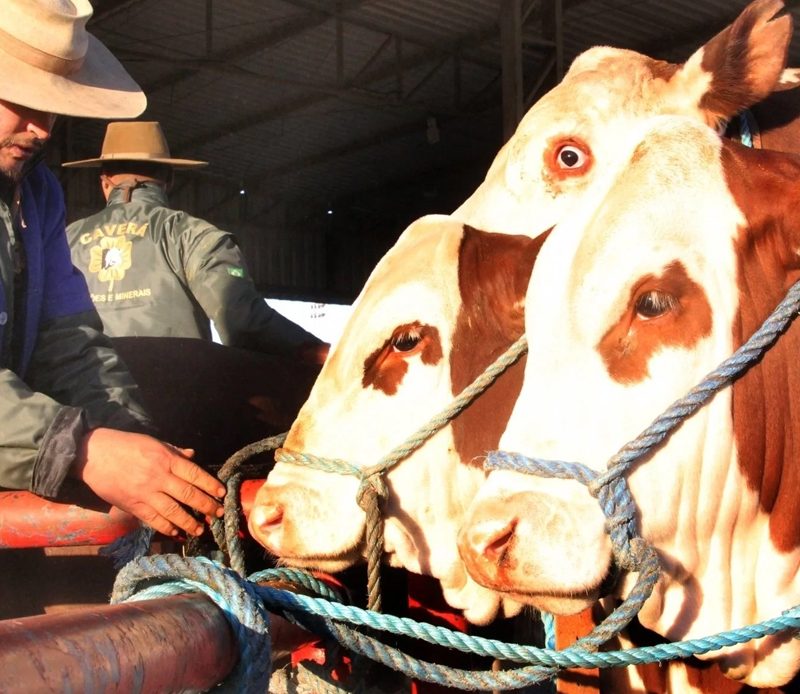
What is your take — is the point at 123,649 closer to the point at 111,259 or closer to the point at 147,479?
the point at 147,479

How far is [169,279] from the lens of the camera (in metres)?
4.23

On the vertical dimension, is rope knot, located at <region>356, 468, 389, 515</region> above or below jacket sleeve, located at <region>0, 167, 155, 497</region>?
below

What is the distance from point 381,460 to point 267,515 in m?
0.28

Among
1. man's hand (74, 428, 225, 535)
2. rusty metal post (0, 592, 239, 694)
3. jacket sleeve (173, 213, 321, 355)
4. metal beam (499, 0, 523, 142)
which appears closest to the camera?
rusty metal post (0, 592, 239, 694)

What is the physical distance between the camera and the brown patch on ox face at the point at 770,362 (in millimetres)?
1849

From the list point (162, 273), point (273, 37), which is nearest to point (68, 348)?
point (162, 273)

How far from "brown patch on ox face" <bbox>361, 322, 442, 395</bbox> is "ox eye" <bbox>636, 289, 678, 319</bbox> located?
76cm

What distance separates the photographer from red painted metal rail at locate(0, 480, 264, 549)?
7.56 ft

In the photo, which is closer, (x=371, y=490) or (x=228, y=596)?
(x=228, y=596)

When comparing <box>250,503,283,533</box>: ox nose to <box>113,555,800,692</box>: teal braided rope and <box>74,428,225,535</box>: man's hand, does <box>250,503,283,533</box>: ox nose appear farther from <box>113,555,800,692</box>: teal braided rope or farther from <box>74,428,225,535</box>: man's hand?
<box>113,555,800,692</box>: teal braided rope

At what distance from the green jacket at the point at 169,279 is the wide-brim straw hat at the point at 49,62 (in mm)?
1357

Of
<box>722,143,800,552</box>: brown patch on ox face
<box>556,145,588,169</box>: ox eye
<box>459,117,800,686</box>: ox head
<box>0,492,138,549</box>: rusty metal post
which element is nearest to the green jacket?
<box>556,145,588,169</box>: ox eye

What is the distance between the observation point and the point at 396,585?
3016mm

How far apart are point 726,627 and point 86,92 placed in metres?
1.96
